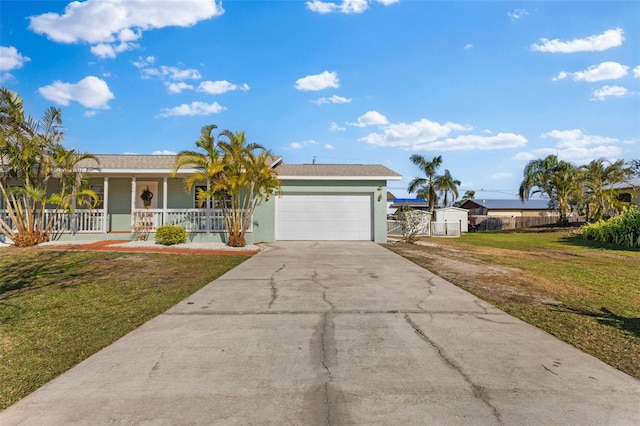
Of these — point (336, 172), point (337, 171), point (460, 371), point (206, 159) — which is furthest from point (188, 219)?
point (460, 371)

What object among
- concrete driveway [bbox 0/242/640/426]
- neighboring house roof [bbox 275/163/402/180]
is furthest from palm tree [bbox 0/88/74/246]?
concrete driveway [bbox 0/242/640/426]

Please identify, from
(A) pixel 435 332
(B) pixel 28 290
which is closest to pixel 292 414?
(A) pixel 435 332

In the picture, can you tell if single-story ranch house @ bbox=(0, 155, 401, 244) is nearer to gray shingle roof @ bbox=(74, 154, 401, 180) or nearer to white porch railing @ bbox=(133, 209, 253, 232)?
gray shingle roof @ bbox=(74, 154, 401, 180)

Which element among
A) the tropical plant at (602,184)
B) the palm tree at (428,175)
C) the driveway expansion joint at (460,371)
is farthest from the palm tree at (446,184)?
the driveway expansion joint at (460,371)

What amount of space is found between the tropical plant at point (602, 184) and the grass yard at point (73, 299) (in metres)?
23.8

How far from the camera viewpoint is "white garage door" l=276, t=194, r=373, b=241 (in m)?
16.2

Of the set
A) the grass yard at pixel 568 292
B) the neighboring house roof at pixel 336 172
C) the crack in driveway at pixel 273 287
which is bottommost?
the grass yard at pixel 568 292

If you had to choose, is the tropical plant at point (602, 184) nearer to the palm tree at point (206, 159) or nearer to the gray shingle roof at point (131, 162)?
the gray shingle roof at point (131, 162)

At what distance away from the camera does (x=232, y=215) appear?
45.8 feet

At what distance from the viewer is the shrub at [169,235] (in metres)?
13.2

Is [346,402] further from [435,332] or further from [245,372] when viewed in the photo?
[435,332]

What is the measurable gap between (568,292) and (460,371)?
15.7 ft

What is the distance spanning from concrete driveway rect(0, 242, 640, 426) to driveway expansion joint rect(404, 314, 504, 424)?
1 cm

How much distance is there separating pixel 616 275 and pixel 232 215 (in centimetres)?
1204
